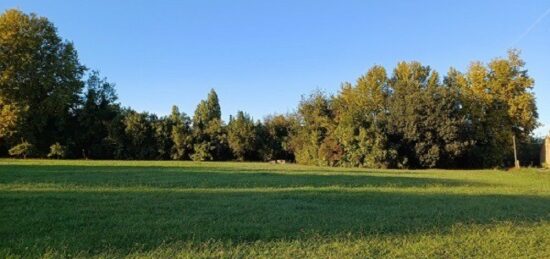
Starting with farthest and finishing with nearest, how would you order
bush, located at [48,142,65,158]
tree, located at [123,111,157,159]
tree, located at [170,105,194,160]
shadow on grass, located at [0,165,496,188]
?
tree, located at [170,105,194,160] → tree, located at [123,111,157,159] → bush, located at [48,142,65,158] → shadow on grass, located at [0,165,496,188]

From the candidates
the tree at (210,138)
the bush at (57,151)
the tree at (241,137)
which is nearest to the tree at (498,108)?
the tree at (241,137)

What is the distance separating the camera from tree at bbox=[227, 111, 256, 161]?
4322cm

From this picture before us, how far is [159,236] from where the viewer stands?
5.64 m

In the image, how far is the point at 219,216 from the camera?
287 inches

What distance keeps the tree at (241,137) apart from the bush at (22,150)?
657 inches

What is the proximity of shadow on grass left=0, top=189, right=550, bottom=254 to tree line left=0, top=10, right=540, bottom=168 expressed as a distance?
81.7 ft

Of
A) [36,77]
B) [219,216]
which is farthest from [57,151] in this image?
[219,216]

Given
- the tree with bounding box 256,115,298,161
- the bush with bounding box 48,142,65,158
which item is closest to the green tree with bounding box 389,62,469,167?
the tree with bounding box 256,115,298,161

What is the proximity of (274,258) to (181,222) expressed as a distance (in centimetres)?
235

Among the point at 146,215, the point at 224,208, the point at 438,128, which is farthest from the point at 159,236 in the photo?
the point at 438,128

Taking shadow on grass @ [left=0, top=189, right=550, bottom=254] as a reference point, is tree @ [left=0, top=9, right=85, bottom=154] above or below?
above

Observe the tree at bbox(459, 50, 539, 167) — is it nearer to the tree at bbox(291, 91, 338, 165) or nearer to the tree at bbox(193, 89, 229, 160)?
the tree at bbox(291, 91, 338, 165)

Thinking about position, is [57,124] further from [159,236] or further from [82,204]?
[159,236]

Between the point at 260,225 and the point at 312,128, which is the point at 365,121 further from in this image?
the point at 260,225
